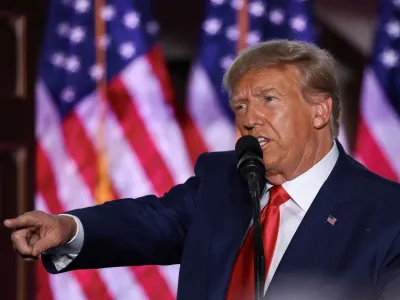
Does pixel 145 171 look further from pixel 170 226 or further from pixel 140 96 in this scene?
pixel 170 226

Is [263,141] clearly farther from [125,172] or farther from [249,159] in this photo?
[125,172]

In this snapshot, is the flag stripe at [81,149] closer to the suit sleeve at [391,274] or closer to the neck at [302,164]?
the neck at [302,164]

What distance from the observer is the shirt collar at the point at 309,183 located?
184cm

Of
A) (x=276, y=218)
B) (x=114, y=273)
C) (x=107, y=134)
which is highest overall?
(x=276, y=218)

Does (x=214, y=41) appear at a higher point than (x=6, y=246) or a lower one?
higher

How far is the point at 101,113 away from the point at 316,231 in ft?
5.93

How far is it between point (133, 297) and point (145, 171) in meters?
0.52

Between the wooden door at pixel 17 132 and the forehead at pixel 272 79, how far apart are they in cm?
181

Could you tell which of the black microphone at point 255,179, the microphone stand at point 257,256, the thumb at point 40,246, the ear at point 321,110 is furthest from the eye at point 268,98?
the thumb at point 40,246

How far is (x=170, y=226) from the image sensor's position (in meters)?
1.94

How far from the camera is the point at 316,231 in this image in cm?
173

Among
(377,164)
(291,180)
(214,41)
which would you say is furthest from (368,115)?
(291,180)

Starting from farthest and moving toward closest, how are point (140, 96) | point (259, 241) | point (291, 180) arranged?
1. point (140, 96)
2. point (291, 180)
3. point (259, 241)

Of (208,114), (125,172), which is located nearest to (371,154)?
(208,114)
